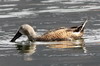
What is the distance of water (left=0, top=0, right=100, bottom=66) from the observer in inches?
476

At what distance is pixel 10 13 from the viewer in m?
18.3

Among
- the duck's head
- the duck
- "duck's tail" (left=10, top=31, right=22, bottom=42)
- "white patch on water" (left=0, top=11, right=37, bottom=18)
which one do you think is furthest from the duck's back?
"white patch on water" (left=0, top=11, right=37, bottom=18)

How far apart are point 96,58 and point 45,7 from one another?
7.36m

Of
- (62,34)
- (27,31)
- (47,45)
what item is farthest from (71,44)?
(27,31)

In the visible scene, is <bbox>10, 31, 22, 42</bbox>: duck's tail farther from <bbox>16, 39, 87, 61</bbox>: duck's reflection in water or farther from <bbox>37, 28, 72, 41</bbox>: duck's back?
<bbox>37, 28, 72, 41</bbox>: duck's back

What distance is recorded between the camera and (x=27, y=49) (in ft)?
44.7

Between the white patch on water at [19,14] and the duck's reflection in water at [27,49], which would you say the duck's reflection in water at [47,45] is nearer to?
the duck's reflection in water at [27,49]

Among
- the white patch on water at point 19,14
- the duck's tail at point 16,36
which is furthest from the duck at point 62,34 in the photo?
the white patch on water at point 19,14

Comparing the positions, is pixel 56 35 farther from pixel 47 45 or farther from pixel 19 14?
pixel 19 14

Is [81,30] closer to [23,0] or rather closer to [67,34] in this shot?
[67,34]

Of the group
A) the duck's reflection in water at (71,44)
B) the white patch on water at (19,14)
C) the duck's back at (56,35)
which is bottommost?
the duck's reflection in water at (71,44)

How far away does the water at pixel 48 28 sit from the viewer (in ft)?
39.7

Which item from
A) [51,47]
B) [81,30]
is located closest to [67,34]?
[81,30]

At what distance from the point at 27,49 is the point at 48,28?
7.89 feet
